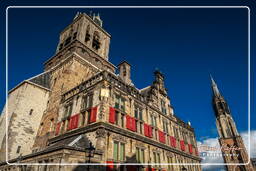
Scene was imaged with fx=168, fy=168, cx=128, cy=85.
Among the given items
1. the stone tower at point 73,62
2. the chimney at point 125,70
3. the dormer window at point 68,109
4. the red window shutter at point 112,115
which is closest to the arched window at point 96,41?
the stone tower at point 73,62

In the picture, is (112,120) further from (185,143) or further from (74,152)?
(185,143)

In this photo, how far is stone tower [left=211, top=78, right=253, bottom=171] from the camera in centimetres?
5312

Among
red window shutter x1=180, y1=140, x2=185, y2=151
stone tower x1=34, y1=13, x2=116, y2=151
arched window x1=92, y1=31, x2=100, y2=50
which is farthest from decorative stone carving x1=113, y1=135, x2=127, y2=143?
arched window x1=92, y1=31, x2=100, y2=50

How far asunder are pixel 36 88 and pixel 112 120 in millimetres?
12890

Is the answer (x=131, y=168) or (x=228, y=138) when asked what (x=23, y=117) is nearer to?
(x=131, y=168)

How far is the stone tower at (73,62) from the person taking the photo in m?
19.8

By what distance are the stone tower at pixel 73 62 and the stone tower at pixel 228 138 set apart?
51.3 metres

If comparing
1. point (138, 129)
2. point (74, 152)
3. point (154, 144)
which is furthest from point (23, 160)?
point (154, 144)

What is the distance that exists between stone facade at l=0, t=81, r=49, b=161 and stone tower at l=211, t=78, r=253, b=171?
56938 mm

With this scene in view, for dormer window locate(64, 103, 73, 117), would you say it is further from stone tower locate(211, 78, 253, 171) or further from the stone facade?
stone tower locate(211, 78, 253, 171)

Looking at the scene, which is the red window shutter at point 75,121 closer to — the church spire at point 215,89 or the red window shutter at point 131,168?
the red window shutter at point 131,168

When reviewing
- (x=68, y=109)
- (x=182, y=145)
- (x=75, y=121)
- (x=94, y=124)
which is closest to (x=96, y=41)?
(x=68, y=109)

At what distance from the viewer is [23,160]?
13.8 m

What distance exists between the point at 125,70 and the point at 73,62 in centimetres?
727
